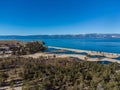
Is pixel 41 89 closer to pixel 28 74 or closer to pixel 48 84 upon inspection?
pixel 48 84

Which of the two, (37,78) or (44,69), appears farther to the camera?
(44,69)

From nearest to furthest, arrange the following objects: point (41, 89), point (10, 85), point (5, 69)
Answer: point (41, 89) < point (10, 85) < point (5, 69)

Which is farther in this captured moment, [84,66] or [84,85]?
[84,66]

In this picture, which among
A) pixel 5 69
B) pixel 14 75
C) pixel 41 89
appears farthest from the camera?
pixel 5 69

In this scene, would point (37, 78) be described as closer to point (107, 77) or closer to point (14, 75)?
point (14, 75)

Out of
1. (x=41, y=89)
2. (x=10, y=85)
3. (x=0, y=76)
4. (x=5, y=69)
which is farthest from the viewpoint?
(x=5, y=69)

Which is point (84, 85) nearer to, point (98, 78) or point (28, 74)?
point (98, 78)

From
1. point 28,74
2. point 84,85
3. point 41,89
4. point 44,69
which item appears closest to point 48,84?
point 41,89

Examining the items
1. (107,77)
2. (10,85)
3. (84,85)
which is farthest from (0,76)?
(107,77)

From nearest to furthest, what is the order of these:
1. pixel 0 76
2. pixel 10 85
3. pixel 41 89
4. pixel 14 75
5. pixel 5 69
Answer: pixel 41 89 < pixel 10 85 < pixel 0 76 < pixel 14 75 < pixel 5 69
